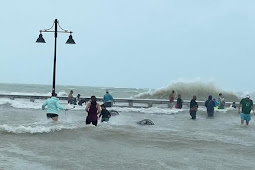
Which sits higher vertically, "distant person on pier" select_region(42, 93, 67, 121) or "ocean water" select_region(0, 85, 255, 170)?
"distant person on pier" select_region(42, 93, 67, 121)

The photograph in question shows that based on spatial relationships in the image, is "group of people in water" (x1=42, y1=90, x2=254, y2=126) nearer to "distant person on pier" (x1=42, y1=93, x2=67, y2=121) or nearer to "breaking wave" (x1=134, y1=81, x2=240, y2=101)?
"distant person on pier" (x1=42, y1=93, x2=67, y2=121)

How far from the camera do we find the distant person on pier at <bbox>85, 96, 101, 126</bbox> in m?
12.7

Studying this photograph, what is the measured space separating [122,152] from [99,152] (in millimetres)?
613

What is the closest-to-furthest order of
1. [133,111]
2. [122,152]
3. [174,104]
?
1. [122,152]
2. [133,111]
3. [174,104]

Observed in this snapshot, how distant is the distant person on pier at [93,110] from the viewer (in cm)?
1273

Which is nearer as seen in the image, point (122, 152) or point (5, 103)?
point (122, 152)

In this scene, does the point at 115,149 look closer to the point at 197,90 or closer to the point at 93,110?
the point at 93,110

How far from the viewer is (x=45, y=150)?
31.0 feet

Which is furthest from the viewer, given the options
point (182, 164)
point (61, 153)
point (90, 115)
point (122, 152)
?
point (90, 115)

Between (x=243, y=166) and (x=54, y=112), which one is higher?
(x=54, y=112)

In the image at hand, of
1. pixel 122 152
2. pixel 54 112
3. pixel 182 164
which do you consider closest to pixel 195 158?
pixel 182 164

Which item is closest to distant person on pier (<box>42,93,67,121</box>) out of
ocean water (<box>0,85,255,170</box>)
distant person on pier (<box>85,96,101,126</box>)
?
ocean water (<box>0,85,255,170</box>)

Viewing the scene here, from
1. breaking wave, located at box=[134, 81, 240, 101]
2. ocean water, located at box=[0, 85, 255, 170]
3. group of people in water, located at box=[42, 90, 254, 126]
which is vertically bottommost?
ocean water, located at box=[0, 85, 255, 170]

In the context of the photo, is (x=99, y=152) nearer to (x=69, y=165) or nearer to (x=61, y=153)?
(x=61, y=153)
